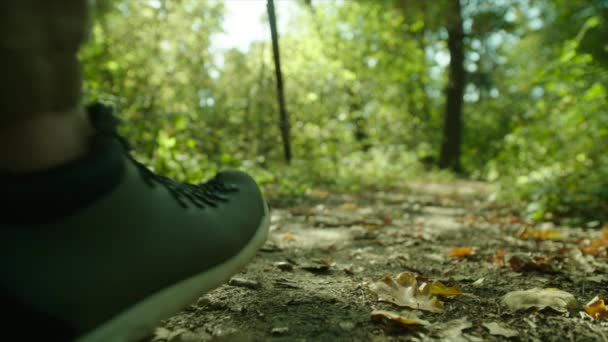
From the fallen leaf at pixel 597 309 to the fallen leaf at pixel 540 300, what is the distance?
36 mm

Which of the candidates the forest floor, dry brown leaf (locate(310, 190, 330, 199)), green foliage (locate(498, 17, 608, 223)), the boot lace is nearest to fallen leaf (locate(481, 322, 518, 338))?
the forest floor

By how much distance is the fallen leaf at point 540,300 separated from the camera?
1.13 meters

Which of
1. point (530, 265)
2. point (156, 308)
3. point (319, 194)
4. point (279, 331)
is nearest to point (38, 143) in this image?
point (156, 308)

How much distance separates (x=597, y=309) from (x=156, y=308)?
3.59 ft

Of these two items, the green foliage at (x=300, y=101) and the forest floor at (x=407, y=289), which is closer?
the forest floor at (x=407, y=289)

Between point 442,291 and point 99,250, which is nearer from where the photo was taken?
point 99,250

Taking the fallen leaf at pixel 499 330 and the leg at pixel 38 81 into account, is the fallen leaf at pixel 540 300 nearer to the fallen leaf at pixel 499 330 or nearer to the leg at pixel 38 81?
the fallen leaf at pixel 499 330

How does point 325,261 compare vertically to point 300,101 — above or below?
below

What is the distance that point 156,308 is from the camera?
0.76 m

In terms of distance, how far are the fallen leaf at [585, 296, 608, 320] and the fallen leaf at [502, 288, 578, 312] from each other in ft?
0.12

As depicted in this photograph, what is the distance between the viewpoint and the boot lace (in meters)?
0.78

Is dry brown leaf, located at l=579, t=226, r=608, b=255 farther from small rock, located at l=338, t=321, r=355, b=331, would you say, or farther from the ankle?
the ankle

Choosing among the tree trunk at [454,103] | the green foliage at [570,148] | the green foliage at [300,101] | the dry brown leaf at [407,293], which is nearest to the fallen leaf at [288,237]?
the dry brown leaf at [407,293]

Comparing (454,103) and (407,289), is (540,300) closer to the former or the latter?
(407,289)
